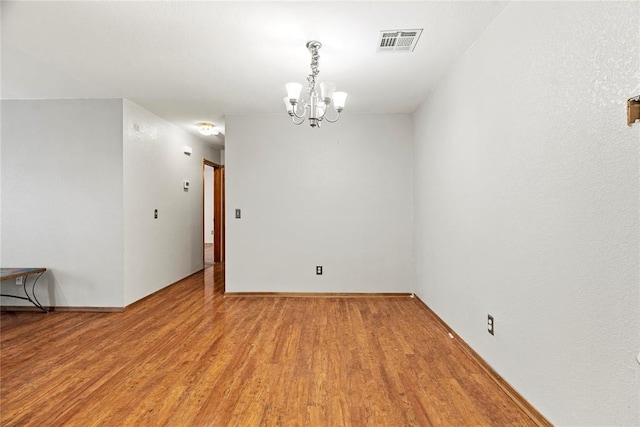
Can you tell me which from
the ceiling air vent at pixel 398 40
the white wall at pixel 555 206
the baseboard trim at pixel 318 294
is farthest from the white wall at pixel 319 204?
the ceiling air vent at pixel 398 40

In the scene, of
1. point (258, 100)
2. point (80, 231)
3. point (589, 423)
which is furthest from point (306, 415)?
point (80, 231)

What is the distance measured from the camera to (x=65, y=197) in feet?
12.2

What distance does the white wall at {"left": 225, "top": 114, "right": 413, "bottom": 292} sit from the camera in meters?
4.27

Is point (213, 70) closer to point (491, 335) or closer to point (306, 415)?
point (306, 415)

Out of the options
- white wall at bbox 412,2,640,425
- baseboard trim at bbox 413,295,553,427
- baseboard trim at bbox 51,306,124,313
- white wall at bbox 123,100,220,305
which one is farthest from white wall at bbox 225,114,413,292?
white wall at bbox 412,2,640,425

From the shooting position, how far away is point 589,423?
137cm

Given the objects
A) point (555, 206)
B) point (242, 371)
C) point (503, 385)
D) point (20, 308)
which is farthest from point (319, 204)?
point (20, 308)

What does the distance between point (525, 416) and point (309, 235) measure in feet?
9.71

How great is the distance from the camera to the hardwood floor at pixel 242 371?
1.79m

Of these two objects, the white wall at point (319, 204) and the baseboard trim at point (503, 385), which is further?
the white wall at point (319, 204)

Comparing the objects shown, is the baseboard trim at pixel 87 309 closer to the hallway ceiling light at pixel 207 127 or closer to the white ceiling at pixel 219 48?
the white ceiling at pixel 219 48

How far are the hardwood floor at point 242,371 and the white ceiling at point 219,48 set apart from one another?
7.78 feet

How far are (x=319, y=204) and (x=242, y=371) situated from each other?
95.7 inches

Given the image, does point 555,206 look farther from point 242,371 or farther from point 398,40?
point 242,371
